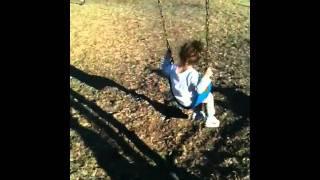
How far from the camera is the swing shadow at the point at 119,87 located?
20.3 feet

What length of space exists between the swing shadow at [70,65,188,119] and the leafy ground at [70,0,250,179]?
1 cm

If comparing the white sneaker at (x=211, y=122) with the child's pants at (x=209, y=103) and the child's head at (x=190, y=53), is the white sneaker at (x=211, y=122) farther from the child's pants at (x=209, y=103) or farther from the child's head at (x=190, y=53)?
the child's head at (x=190, y=53)

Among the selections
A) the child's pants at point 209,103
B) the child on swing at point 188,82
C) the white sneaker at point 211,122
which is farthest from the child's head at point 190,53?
the white sneaker at point 211,122

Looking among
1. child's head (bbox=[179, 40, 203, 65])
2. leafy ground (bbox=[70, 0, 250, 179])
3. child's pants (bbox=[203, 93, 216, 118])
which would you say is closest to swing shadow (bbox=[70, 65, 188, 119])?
leafy ground (bbox=[70, 0, 250, 179])

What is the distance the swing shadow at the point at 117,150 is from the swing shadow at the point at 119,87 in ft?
2.12

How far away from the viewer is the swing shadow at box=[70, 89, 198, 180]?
199 inches

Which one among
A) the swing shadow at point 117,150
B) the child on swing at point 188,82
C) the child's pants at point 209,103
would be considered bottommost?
the swing shadow at point 117,150

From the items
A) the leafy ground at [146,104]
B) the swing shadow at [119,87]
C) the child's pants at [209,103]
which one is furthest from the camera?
the swing shadow at [119,87]

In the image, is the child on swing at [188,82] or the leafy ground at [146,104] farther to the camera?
the leafy ground at [146,104]
